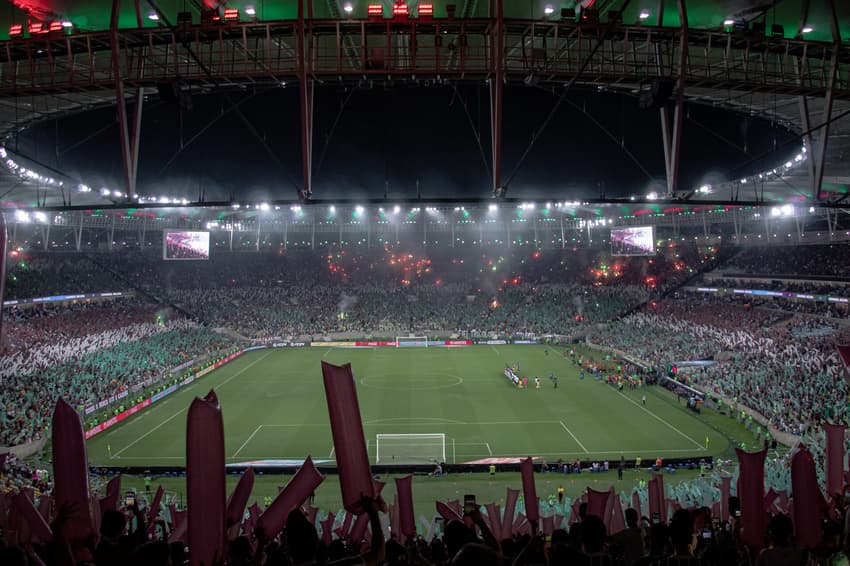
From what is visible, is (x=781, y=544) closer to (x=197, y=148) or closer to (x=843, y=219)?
(x=197, y=148)

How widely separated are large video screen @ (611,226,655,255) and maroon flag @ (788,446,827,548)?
39.6 meters

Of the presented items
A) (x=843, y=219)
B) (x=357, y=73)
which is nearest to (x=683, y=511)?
(x=357, y=73)

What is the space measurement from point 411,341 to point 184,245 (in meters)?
25.5

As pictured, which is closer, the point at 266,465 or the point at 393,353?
the point at 266,465

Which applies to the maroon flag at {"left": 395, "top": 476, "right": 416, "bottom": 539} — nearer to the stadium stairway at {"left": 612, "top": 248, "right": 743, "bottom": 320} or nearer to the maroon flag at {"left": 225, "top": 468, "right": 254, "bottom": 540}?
the maroon flag at {"left": 225, "top": 468, "right": 254, "bottom": 540}

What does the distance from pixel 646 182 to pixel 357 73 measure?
27.7 meters

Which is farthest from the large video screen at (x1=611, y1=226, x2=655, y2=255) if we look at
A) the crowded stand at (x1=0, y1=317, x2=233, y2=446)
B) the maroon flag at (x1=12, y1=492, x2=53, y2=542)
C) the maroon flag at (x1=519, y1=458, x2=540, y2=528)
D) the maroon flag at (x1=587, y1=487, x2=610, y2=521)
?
the maroon flag at (x1=12, y1=492, x2=53, y2=542)

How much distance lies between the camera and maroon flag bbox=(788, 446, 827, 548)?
4703 mm

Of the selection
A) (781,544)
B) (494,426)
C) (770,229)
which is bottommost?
(494,426)

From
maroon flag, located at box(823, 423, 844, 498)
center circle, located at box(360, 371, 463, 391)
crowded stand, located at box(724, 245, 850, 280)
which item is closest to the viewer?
maroon flag, located at box(823, 423, 844, 498)

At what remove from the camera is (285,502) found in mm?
4004

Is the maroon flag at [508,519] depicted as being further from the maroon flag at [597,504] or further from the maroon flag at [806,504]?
the maroon flag at [806,504]

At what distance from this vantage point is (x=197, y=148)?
1016 inches

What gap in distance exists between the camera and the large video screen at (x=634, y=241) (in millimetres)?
42125
